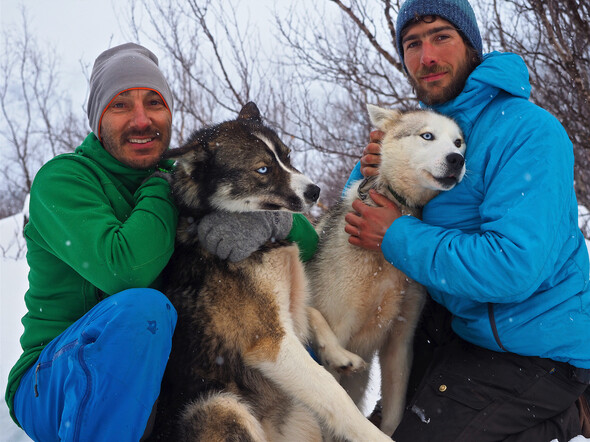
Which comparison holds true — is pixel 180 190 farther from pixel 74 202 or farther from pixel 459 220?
pixel 459 220

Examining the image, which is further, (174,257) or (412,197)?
(412,197)

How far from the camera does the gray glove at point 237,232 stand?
8.16 feet

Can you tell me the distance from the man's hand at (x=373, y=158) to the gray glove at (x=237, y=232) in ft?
2.43

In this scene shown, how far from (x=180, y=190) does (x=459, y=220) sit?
156 centimetres

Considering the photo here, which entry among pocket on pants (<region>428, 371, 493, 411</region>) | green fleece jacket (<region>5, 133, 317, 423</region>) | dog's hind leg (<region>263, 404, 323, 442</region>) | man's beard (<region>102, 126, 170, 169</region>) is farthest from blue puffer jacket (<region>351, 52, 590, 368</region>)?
man's beard (<region>102, 126, 170, 169</region>)

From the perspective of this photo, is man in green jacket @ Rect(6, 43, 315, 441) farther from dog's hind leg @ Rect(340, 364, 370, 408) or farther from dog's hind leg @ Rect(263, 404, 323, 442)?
dog's hind leg @ Rect(340, 364, 370, 408)

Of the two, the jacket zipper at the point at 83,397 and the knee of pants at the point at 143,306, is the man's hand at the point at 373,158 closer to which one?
the knee of pants at the point at 143,306

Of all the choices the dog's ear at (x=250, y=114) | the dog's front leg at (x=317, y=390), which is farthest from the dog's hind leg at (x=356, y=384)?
the dog's ear at (x=250, y=114)

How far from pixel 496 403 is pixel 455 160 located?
1.27 m

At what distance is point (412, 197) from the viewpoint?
287 cm

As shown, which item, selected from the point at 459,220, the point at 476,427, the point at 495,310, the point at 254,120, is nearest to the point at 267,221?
the point at 254,120

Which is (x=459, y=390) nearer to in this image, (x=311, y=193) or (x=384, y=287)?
(x=384, y=287)

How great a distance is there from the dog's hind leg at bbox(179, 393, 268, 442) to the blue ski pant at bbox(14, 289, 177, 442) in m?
0.23

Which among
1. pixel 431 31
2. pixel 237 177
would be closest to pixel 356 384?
pixel 237 177
